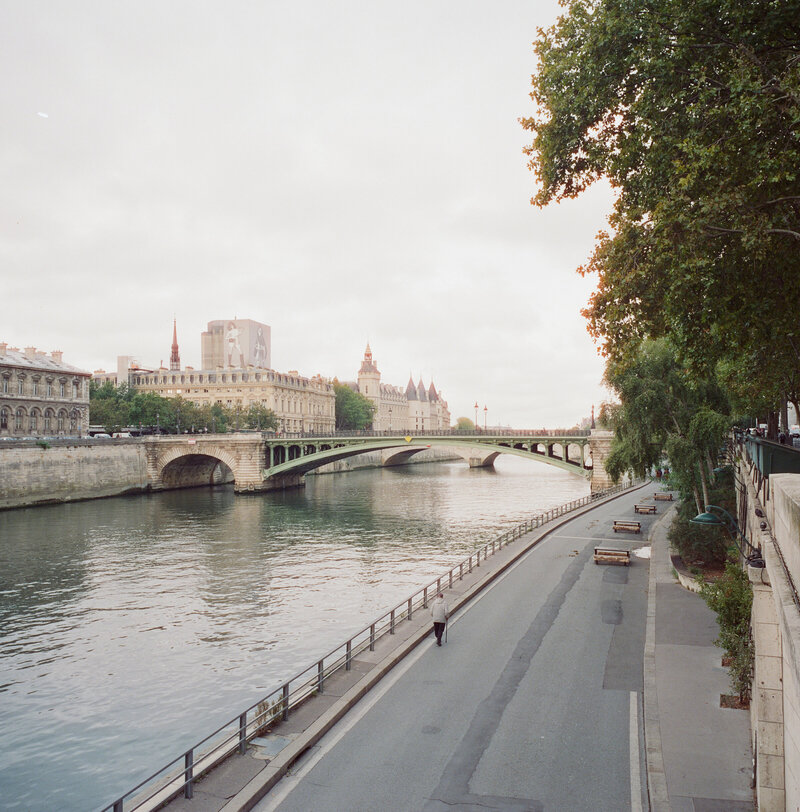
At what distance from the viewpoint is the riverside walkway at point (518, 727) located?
10383 mm

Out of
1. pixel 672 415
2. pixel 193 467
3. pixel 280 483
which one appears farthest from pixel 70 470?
pixel 672 415

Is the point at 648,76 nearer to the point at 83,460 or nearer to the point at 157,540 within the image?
the point at 157,540

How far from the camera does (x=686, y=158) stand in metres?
14.3

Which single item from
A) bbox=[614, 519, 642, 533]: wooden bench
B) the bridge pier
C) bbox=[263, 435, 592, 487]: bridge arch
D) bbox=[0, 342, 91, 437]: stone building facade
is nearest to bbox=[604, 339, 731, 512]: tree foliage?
bbox=[614, 519, 642, 533]: wooden bench

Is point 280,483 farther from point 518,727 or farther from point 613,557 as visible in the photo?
point 518,727

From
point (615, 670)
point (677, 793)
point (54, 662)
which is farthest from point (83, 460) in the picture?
point (677, 793)

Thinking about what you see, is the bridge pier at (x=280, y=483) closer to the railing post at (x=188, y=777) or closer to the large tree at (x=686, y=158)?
the large tree at (x=686, y=158)

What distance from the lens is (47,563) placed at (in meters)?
34.9

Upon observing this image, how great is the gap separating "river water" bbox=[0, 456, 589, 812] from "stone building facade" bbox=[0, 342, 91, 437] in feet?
79.1

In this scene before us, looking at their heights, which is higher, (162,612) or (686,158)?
(686,158)

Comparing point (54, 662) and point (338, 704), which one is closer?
point (338, 704)

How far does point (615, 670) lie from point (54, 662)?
52.4 feet

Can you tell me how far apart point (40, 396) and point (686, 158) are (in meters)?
81.2

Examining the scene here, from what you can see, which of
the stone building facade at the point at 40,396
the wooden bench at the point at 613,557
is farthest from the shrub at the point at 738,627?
the stone building facade at the point at 40,396
